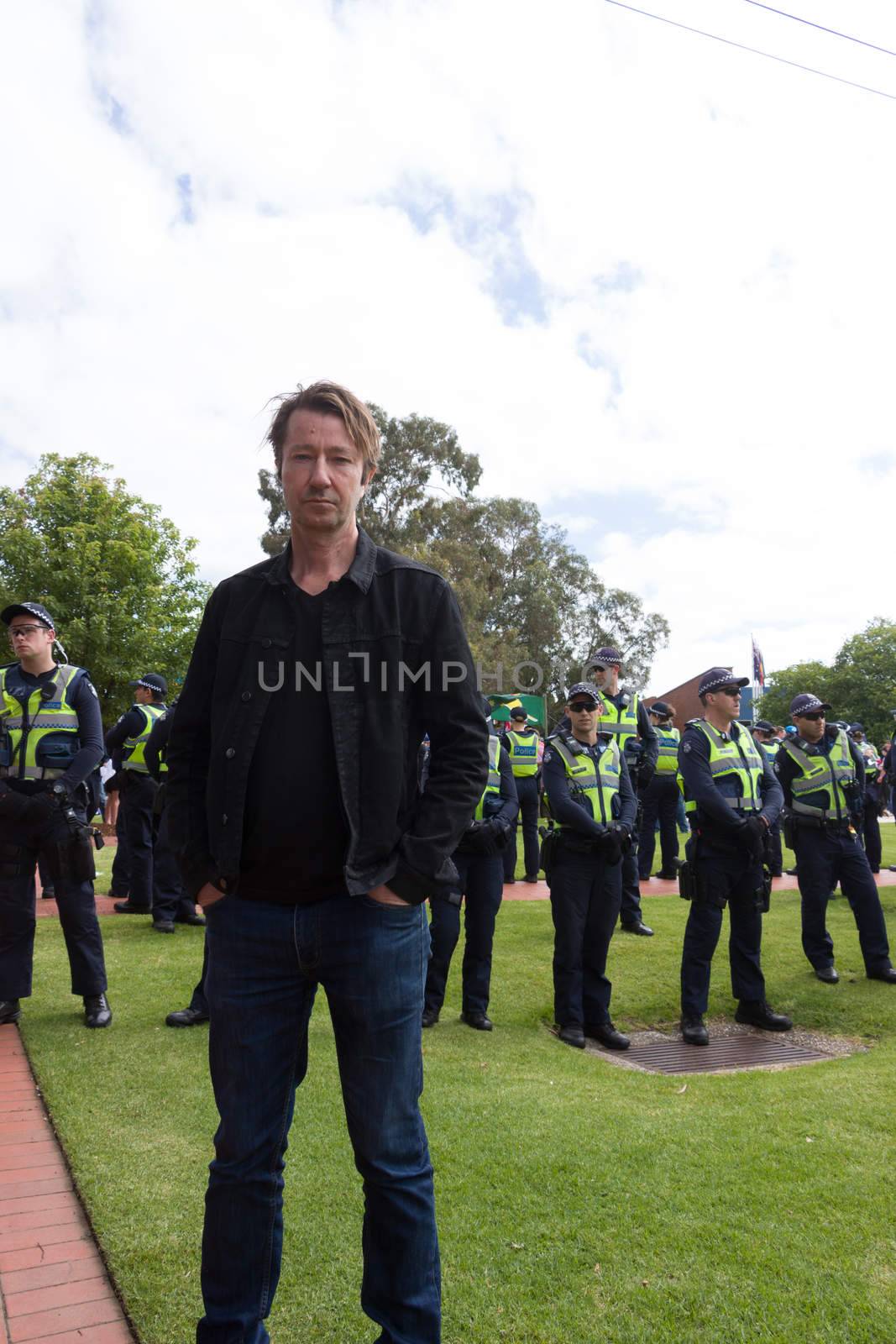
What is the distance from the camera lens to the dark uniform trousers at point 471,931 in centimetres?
580

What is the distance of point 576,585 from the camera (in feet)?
146

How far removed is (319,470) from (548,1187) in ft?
9.01

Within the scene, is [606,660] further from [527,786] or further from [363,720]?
[363,720]

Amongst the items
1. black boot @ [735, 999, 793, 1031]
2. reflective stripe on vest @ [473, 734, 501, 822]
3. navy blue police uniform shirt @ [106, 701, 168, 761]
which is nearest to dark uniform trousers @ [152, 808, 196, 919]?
navy blue police uniform shirt @ [106, 701, 168, 761]

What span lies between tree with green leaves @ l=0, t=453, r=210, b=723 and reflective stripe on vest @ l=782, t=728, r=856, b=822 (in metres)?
18.3

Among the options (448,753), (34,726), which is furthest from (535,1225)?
(34,726)

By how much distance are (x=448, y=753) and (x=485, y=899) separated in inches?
156

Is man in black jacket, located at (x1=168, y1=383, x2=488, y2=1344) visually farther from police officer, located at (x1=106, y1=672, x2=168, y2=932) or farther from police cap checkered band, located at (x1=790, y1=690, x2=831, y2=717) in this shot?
police officer, located at (x1=106, y1=672, x2=168, y2=932)

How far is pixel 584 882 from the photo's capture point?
19.4 feet

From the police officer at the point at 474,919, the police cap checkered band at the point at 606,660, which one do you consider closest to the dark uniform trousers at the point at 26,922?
the police officer at the point at 474,919

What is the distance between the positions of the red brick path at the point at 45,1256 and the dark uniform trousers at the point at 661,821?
347 inches

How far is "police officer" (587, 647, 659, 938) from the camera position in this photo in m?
8.72

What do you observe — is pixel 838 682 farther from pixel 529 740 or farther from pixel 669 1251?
pixel 669 1251

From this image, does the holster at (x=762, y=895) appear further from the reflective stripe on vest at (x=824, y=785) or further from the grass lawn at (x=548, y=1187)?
the reflective stripe on vest at (x=824, y=785)
